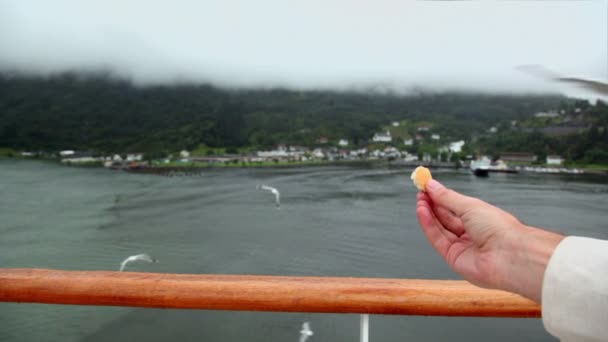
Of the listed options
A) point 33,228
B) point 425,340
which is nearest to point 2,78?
point 33,228

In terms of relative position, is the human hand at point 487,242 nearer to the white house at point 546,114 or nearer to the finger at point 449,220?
the finger at point 449,220

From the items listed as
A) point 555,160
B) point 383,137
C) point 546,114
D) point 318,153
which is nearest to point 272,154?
point 318,153

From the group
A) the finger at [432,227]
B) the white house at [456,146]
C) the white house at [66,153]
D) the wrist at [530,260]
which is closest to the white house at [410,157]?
the white house at [456,146]

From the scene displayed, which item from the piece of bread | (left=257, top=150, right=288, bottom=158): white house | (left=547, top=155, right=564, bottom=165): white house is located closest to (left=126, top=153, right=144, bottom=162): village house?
(left=257, top=150, right=288, bottom=158): white house

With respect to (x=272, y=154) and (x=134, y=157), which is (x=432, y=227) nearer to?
(x=134, y=157)

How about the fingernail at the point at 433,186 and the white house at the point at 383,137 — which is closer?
the fingernail at the point at 433,186

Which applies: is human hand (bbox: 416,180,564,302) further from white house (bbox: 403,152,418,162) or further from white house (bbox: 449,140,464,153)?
white house (bbox: 403,152,418,162)

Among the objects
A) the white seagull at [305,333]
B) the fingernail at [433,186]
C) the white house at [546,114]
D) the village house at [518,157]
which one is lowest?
the village house at [518,157]
